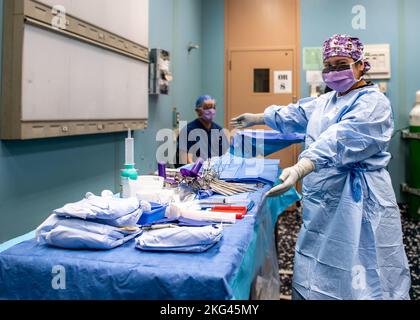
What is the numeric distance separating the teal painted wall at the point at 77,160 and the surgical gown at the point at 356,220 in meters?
1.21

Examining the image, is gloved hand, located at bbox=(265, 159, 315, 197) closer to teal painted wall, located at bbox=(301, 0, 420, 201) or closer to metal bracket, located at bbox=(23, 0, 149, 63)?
metal bracket, located at bbox=(23, 0, 149, 63)

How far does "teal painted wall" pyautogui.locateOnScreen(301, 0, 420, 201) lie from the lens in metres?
4.26

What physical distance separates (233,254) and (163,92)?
2.32 meters

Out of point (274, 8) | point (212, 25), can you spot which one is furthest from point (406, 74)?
point (212, 25)

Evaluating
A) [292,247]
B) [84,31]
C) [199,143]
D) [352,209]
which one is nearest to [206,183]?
[352,209]

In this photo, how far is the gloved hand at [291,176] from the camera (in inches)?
54.2

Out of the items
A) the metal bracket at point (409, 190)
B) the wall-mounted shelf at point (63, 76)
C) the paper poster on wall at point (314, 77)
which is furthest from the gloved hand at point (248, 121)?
the metal bracket at point (409, 190)

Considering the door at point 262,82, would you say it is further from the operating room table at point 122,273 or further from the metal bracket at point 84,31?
the operating room table at point 122,273

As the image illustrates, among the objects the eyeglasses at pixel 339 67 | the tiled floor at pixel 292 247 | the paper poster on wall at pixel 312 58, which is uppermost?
the paper poster on wall at pixel 312 58

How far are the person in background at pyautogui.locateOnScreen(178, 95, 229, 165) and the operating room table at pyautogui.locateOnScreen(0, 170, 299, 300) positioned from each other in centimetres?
200

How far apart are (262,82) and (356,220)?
319 cm

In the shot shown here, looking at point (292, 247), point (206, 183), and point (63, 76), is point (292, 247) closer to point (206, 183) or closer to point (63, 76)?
point (206, 183)

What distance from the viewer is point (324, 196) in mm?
1800

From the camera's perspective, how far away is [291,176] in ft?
4.58
